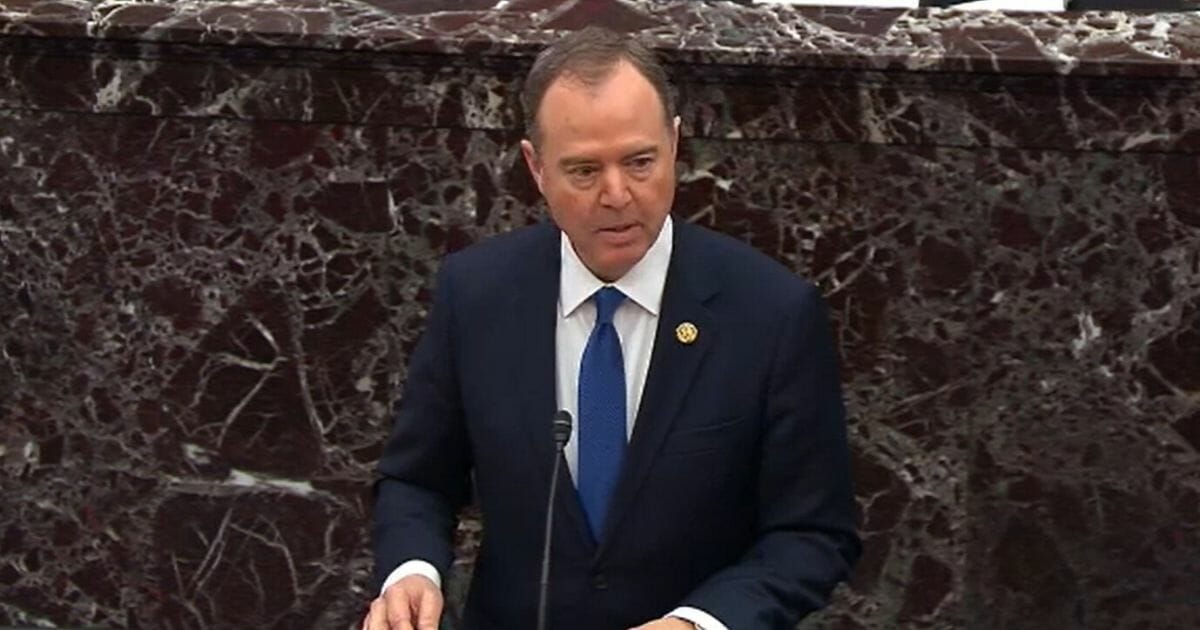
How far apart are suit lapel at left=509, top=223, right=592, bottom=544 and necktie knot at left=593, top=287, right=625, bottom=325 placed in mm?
70

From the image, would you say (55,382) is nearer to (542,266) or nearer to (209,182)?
(209,182)

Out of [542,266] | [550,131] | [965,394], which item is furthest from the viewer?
[965,394]

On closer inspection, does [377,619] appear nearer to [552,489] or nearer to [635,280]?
[552,489]

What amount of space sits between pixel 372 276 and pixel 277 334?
0.75ft

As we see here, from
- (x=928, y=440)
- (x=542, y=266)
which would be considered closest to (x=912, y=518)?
(x=928, y=440)

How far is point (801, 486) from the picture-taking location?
2.87 metres

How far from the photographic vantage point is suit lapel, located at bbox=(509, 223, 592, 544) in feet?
9.52

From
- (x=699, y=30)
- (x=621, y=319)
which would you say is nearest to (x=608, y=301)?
(x=621, y=319)

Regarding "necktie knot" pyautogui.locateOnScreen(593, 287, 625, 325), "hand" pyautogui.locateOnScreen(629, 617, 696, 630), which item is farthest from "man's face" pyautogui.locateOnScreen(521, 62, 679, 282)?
"hand" pyautogui.locateOnScreen(629, 617, 696, 630)

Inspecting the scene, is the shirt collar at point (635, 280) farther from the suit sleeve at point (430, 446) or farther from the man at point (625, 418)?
the suit sleeve at point (430, 446)

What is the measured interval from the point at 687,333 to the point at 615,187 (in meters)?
0.27

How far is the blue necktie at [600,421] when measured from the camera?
114 inches

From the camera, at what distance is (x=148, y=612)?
14.4 feet

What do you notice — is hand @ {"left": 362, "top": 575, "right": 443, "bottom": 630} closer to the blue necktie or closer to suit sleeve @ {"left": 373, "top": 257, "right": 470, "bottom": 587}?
suit sleeve @ {"left": 373, "top": 257, "right": 470, "bottom": 587}
